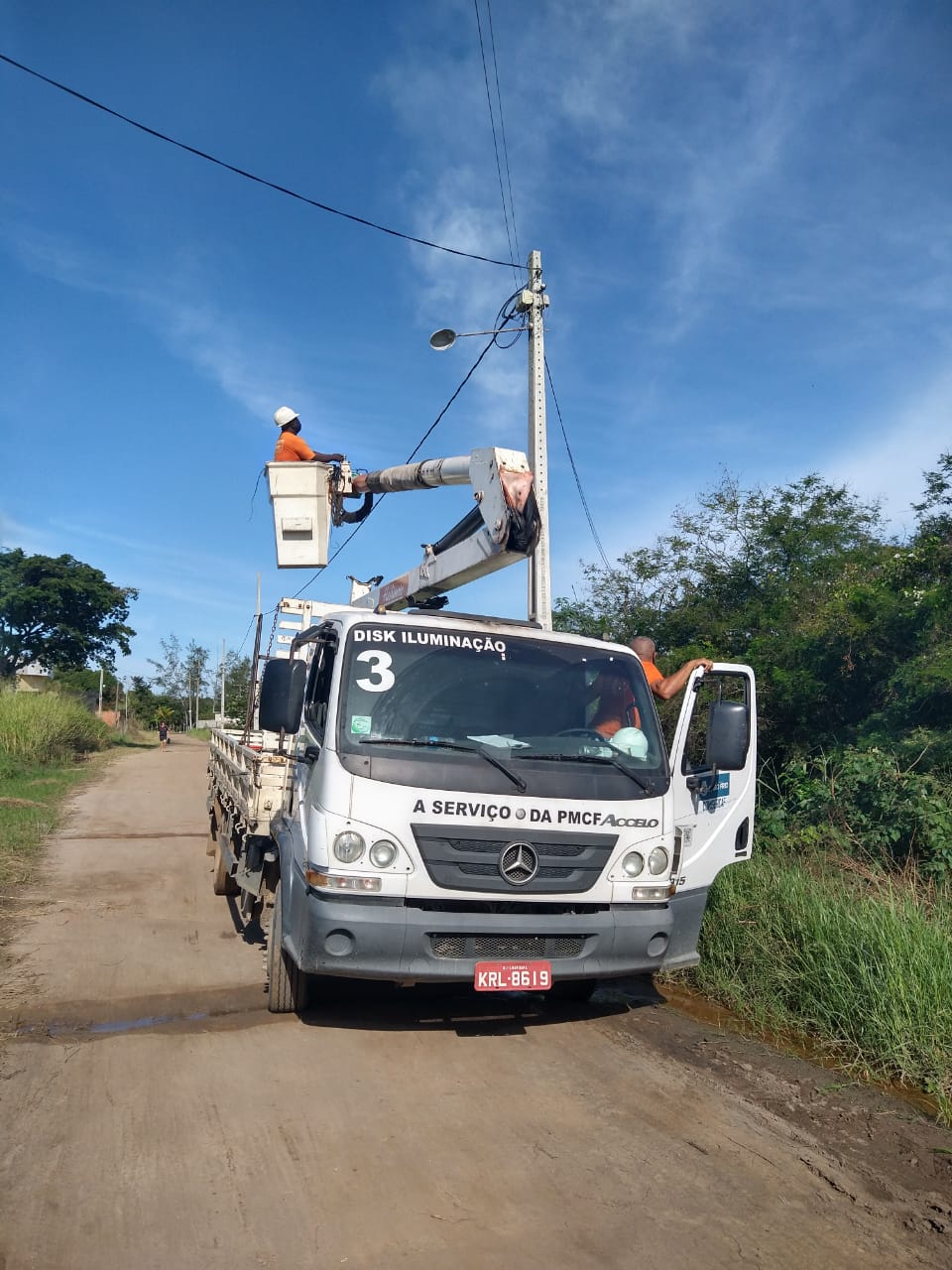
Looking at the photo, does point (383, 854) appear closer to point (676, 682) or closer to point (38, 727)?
point (676, 682)

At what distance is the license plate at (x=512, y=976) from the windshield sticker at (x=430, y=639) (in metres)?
1.64

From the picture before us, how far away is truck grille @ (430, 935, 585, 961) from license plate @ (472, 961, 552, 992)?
0.14 ft

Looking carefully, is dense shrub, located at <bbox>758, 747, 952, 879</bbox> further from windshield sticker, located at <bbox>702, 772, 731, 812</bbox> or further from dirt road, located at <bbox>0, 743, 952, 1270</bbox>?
dirt road, located at <bbox>0, 743, 952, 1270</bbox>

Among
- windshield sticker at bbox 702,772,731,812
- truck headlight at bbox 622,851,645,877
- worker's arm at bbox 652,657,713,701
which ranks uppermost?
worker's arm at bbox 652,657,713,701

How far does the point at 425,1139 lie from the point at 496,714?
2094 millimetres

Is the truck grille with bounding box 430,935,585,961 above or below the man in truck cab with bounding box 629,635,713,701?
below

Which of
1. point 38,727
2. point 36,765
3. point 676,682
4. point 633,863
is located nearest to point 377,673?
point 633,863

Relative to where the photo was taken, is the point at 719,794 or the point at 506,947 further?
the point at 719,794

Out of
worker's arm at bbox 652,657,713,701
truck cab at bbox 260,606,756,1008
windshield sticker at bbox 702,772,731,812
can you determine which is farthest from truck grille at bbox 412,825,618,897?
worker's arm at bbox 652,657,713,701

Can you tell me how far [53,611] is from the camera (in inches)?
1532

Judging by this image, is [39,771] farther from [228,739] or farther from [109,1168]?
[109,1168]

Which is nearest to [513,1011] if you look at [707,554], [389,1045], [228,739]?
[389,1045]

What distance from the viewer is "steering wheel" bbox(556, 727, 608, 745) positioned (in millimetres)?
5148

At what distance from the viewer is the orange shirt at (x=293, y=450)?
25.9 feet
